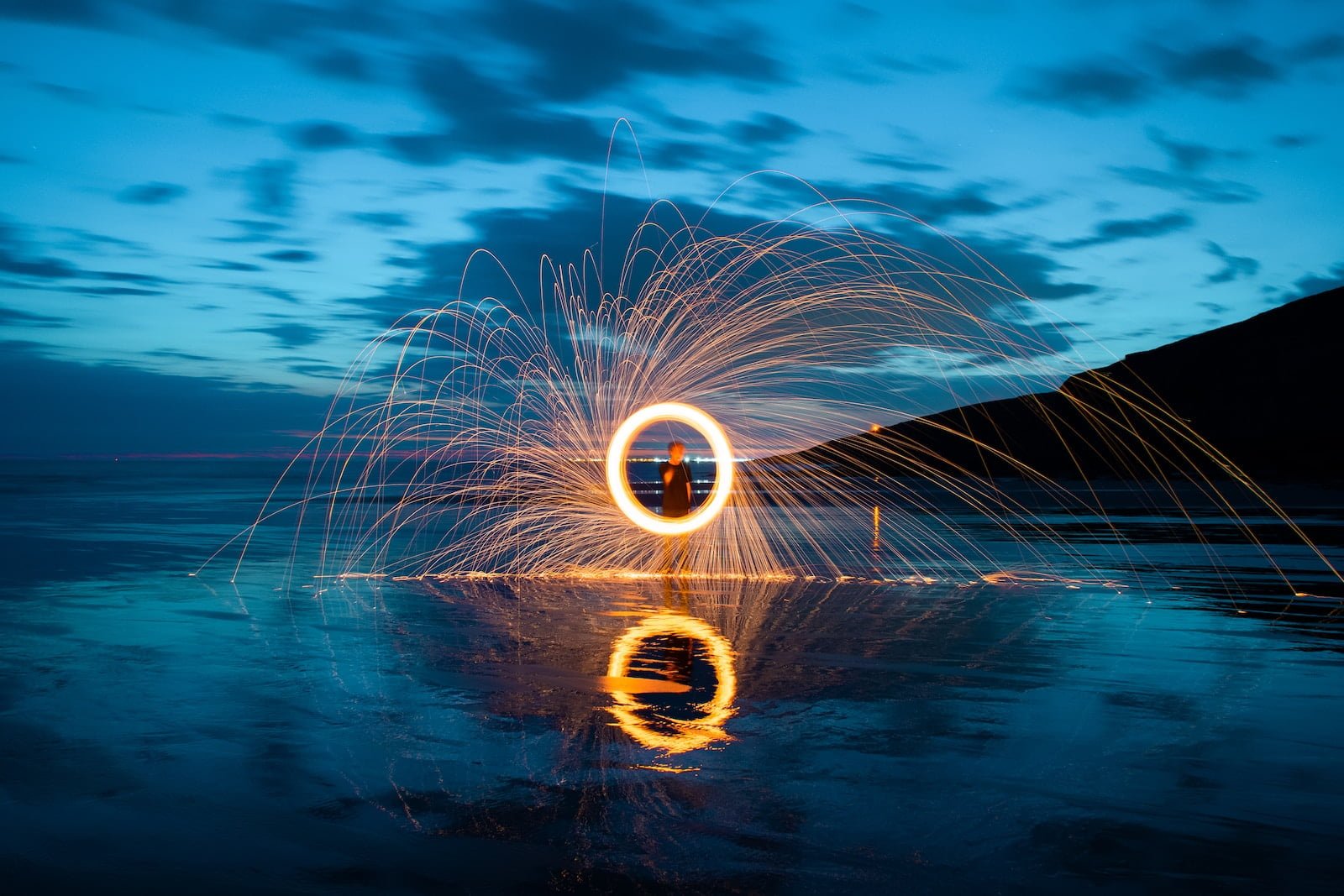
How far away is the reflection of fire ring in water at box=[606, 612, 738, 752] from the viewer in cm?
639

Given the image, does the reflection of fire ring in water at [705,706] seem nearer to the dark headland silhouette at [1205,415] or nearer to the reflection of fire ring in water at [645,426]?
the reflection of fire ring in water at [645,426]

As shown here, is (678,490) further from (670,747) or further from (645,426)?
(670,747)

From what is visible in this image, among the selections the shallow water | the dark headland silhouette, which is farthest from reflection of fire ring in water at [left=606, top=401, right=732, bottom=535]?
the dark headland silhouette

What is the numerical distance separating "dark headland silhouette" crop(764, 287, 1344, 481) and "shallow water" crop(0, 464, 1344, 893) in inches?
3156

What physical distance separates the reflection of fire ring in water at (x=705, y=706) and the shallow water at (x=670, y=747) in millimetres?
47

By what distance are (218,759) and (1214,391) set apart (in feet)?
412

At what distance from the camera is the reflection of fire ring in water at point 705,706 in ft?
21.0

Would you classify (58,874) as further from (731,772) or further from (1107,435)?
(1107,435)

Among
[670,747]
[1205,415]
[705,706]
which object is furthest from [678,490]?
[1205,415]

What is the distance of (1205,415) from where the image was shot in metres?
112

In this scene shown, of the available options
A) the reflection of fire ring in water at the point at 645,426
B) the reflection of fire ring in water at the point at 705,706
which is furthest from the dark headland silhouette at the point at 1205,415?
the reflection of fire ring in water at the point at 705,706

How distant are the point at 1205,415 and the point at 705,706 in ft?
390

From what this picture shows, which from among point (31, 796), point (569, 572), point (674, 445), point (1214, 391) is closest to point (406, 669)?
point (31, 796)

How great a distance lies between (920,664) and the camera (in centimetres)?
877
